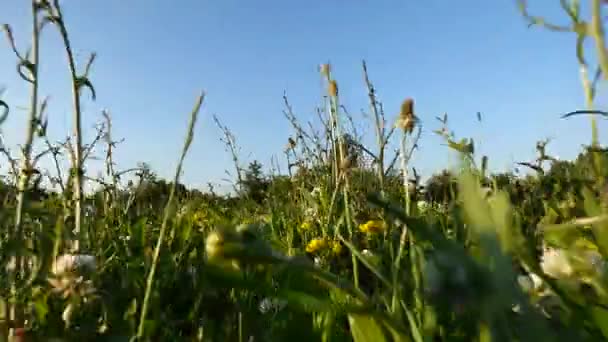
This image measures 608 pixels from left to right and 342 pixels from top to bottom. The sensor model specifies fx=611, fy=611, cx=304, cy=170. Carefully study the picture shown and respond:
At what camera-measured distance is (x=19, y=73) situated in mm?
1364

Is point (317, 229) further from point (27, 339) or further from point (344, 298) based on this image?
point (27, 339)

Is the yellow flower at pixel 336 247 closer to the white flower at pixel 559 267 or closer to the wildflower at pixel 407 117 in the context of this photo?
the wildflower at pixel 407 117

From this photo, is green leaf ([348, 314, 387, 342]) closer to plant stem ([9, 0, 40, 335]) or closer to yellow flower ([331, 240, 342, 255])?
plant stem ([9, 0, 40, 335])

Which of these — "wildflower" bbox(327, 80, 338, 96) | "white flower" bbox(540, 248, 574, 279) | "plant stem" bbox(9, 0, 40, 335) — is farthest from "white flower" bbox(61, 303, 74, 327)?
"wildflower" bbox(327, 80, 338, 96)

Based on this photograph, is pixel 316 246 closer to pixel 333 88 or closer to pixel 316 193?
pixel 333 88

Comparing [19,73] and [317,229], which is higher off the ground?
[19,73]

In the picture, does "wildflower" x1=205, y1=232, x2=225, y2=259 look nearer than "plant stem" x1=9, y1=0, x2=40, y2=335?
Yes

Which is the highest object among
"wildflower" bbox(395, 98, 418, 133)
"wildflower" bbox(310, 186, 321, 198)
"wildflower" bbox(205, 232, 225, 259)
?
"wildflower" bbox(310, 186, 321, 198)

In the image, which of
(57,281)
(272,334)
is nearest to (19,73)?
(57,281)

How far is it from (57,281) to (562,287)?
73cm

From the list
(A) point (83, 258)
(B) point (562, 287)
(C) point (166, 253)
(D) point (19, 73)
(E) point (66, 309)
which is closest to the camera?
(B) point (562, 287)

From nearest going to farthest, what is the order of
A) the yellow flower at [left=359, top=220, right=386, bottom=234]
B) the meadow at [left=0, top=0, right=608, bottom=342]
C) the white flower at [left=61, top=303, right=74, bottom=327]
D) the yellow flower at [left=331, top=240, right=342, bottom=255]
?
the meadow at [left=0, top=0, right=608, bottom=342] < the white flower at [left=61, top=303, right=74, bottom=327] < the yellow flower at [left=331, top=240, right=342, bottom=255] < the yellow flower at [left=359, top=220, right=386, bottom=234]

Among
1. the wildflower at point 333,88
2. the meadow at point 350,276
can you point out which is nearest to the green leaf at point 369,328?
the meadow at point 350,276

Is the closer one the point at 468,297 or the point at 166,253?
the point at 468,297
